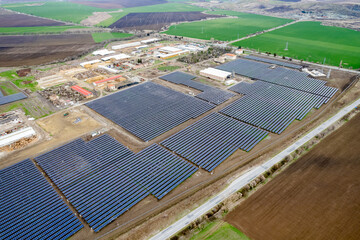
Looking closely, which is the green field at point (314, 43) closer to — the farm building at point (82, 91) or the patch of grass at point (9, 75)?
the farm building at point (82, 91)

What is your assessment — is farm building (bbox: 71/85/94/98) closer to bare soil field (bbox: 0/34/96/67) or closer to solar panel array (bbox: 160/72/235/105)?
solar panel array (bbox: 160/72/235/105)

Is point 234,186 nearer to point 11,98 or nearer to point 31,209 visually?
point 31,209

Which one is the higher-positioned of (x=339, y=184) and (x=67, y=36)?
(x=67, y=36)

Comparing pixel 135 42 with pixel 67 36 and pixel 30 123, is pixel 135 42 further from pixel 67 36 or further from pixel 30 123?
pixel 30 123

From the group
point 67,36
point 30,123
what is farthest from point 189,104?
point 67,36

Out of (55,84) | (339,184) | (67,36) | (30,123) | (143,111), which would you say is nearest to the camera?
(339,184)

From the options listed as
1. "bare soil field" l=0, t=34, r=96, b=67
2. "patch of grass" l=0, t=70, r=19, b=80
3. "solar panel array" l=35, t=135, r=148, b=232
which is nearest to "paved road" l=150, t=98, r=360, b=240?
"solar panel array" l=35, t=135, r=148, b=232

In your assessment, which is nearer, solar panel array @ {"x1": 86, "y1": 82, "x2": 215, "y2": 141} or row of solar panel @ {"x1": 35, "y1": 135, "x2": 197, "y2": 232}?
row of solar panel @ {"x1": 35, "y1": 135, "x2": 197, "y2": 232}

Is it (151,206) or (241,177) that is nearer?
(151,206)
